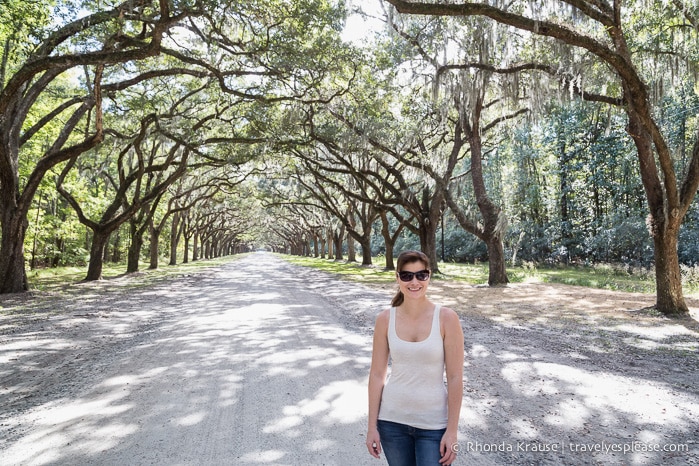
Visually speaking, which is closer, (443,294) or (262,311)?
(262,311)

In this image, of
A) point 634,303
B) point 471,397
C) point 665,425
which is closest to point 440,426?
point 471,397

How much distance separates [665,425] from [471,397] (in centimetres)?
166

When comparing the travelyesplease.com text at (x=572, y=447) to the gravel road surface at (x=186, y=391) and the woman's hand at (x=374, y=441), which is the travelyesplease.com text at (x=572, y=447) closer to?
the gravel road surface at (x=186, y=391)

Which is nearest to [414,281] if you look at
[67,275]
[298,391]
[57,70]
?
[298,391]

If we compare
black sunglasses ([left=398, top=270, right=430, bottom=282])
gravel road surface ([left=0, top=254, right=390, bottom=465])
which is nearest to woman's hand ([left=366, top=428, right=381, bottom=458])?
black sunglasses ([left=398, top=270, right=430, bottom=282])

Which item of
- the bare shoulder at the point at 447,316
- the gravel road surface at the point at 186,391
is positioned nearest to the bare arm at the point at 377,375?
the bare shoulder at the point at 447,316

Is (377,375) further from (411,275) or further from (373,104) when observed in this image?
(373,104)

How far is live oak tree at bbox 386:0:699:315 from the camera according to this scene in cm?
756

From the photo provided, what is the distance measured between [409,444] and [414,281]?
0.81m

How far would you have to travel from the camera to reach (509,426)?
3.77 meters

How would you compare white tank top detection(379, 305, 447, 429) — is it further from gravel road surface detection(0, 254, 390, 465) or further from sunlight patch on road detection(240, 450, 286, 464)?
sunlight patch on road detection(240, 450, 286, 464)

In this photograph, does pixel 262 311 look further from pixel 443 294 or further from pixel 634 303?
pixel 634 303

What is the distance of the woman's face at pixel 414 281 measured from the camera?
7.35 ft

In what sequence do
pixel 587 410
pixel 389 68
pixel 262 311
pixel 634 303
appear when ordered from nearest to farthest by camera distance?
pixel 587 410 < pixel 262 311 < pixel 634 303 < pixel 389 68
